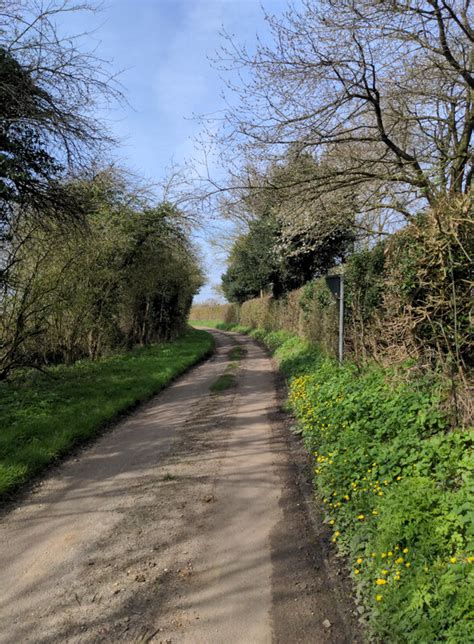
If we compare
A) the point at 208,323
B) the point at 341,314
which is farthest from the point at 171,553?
the point at 208,323

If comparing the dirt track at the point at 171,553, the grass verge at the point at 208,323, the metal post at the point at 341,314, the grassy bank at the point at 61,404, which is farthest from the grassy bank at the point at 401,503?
the grass verge at the point at 208,323

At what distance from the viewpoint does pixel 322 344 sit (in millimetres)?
12211

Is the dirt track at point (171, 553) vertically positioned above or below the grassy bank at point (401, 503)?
below

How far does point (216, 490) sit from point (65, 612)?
7.30ft

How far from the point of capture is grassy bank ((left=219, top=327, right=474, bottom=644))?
105 inches

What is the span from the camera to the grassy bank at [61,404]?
581 centimetres

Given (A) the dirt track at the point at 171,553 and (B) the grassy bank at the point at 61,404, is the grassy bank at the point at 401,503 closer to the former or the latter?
(A) the dirt track at the point at 171,553

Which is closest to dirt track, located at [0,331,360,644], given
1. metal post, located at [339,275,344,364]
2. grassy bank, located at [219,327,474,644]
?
grassy bank, located at [219,327,474,644]

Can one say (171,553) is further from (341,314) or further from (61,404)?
(341,314)

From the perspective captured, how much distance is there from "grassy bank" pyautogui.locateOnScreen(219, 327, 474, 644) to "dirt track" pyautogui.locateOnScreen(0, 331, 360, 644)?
298mm

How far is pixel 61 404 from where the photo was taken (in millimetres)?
8430

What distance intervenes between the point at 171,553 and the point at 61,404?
5.42 m

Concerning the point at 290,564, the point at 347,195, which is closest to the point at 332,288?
the point at 347,195

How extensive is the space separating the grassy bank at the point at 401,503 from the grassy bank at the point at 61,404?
354 cm
